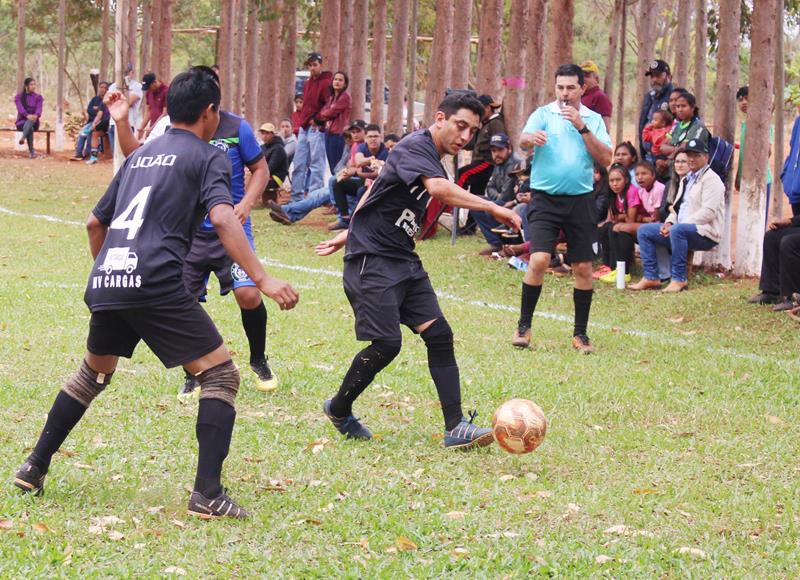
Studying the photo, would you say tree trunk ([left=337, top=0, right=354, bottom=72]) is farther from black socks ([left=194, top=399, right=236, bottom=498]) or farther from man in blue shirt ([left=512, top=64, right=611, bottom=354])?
black socks ([left=194, top=399, right=236, bottom=498])

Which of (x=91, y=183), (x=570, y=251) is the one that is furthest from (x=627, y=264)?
(x=91, y=183)

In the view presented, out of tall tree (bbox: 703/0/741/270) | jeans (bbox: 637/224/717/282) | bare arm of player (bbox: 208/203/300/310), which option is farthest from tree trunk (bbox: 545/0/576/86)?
bare arm of player (bbox: 208/203/300/310)

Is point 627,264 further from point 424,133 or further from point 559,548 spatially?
point 559,548

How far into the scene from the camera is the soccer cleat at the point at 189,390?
7.42 metres

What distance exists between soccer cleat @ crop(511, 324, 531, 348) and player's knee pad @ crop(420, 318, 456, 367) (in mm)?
3013

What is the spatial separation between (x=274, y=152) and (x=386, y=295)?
14.0 meters

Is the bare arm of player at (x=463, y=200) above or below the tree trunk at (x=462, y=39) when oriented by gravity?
below

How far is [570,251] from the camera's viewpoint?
9.39 metres

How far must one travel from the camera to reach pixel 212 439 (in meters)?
5.12

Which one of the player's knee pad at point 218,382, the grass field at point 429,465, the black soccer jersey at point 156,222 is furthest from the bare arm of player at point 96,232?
the grass field at point 429,465

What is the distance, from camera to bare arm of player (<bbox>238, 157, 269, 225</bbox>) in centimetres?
687

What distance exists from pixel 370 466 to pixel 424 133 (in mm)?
1874

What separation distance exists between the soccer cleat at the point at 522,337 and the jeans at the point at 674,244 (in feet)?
12.3

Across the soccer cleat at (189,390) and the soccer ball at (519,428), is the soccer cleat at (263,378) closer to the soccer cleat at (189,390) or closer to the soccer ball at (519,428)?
the soccer cleat at (189,390)
